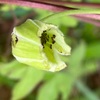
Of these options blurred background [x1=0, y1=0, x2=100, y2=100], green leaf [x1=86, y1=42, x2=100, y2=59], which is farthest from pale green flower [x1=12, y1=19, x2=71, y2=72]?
green leaf [x1=86, y1=42, x2=100, y2=59]

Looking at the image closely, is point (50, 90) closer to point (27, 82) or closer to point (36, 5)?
point (27, 82)

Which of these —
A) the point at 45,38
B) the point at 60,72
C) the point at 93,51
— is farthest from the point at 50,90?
the point at 45,38

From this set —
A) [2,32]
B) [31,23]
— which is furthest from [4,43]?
[31,23]

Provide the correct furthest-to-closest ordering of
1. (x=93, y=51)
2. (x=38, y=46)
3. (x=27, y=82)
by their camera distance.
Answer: (x=93, y=51) < (x=27, y=82) < (x=38, y=46)

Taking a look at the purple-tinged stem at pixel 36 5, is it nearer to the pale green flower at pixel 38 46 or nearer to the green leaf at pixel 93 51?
the pale green flower at pixel 38 46

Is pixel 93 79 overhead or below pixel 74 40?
below

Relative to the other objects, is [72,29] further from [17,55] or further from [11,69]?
[17,55]
